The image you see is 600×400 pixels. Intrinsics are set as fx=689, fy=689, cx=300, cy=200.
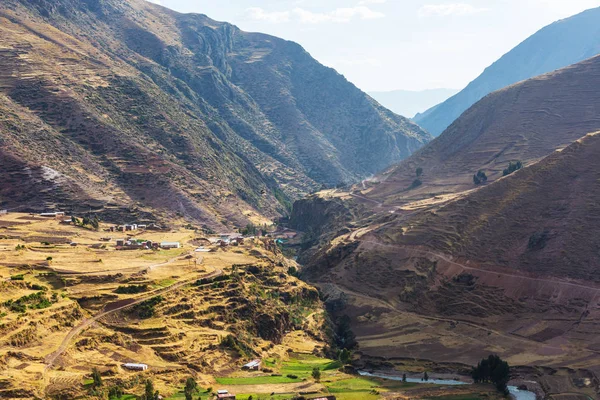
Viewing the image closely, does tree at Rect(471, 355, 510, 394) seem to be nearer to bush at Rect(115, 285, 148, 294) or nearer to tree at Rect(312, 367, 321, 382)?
tree at Rect(312, 367, 321, 382)

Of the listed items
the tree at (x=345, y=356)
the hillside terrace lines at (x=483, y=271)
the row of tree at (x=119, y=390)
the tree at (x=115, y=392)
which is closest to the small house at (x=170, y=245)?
the tree at (x=345, y=356)

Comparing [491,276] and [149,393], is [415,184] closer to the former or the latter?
[491,276]

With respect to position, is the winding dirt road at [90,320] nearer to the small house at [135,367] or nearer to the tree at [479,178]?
the small house at [135,367]

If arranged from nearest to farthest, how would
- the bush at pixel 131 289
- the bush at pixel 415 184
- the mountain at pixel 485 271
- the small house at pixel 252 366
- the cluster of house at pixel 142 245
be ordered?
the small house at pixel 252 366 → the bush at pixel 131 289 → the mountain at pixel 485 271 → the cluster of house at pixel 142 245 → the bush at pixel 415 184

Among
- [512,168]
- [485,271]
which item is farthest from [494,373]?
[512,168]

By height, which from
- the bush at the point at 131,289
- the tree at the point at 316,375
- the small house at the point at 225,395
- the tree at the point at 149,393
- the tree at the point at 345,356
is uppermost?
the bush at the point at 131,289

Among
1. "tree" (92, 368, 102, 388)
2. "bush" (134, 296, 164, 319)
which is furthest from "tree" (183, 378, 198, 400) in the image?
"bush" (134, 296, 164, 319)

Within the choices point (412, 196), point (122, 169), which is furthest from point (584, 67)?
point (122, 169)
